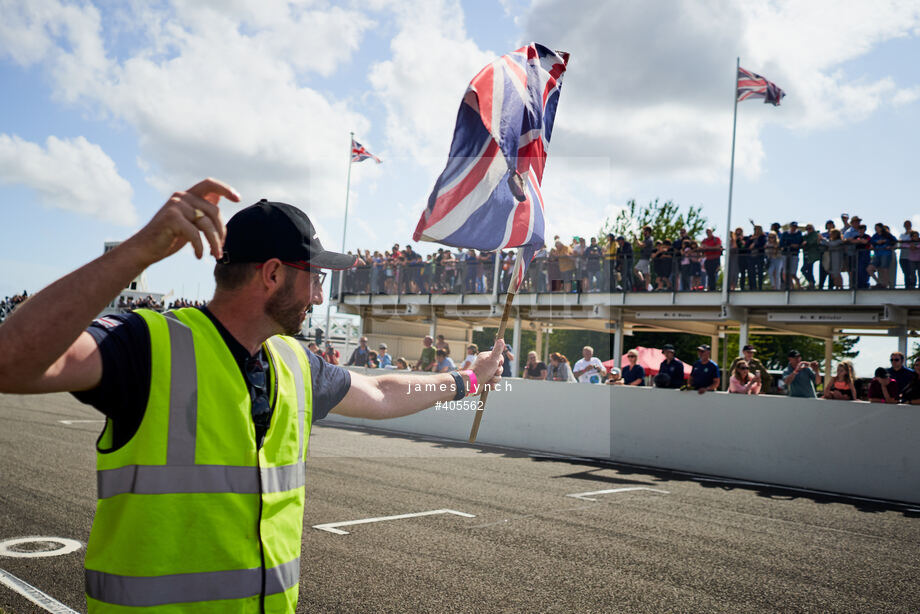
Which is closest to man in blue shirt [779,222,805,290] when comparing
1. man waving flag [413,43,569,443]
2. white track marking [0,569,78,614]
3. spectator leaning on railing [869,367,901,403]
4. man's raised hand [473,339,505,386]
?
spectator leaning on railing [869,367,901,403]

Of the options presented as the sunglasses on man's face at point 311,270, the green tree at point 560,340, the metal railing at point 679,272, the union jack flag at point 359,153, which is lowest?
the sunglasses on man's face at point 311,270

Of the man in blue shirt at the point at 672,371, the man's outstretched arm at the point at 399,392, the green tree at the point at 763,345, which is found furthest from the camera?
the green tree at the point at 763,345

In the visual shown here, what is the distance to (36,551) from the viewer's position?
5.83 metres

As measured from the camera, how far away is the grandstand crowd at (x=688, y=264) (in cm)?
1783

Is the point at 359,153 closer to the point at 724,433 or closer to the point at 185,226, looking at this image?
the point at 724,433

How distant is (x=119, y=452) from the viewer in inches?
72.1

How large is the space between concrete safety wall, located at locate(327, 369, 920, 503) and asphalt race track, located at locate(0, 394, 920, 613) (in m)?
1.06

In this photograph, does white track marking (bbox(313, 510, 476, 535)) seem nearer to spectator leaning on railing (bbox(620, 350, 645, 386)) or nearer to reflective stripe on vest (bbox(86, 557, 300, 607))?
reflective stripe on vest (bbox(86, 557, 300, 607))

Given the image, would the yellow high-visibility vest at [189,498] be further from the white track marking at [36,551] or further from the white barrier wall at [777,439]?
the white barrier wall at [777,439]

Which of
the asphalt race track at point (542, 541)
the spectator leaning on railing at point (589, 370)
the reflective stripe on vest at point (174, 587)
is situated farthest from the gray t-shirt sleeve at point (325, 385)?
the spectator leaning on railing at point (589, 370)

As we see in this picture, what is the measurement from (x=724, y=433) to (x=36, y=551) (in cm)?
1070

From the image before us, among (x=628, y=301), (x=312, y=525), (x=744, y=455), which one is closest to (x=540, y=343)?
(x=628, y=301)

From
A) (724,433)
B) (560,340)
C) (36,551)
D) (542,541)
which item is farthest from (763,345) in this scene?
(36,551)

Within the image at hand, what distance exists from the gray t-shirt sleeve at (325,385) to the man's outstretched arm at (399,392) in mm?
56
